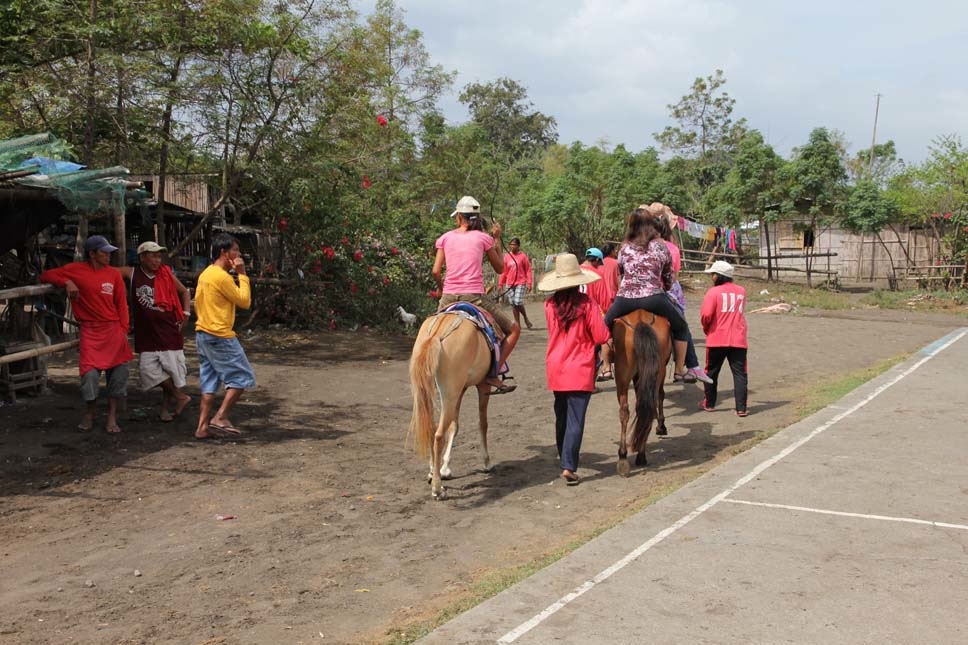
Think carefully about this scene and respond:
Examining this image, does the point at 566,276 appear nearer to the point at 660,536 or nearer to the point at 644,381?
the point at 644,381

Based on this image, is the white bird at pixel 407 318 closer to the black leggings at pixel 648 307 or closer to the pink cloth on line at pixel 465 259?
the pink cloth on line at pixel 465 259

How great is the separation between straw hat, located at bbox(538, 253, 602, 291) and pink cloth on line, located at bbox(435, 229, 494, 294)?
69 cm

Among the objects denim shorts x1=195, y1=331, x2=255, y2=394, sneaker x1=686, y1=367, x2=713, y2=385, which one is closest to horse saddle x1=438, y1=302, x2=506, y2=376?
sneaker x1=686, y1=367, x2=713, y2=385

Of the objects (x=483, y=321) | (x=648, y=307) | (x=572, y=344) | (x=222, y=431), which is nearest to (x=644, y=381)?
(x=648, y=307)

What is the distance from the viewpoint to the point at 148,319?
8414 mm

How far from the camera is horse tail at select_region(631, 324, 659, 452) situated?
7.09 m

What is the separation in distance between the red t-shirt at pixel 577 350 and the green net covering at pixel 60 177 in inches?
176

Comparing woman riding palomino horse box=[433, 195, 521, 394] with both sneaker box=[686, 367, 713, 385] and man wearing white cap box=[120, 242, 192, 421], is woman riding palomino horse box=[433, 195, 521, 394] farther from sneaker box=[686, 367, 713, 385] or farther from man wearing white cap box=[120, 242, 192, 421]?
man wearing white cap box=[120, 242, 192, 421]

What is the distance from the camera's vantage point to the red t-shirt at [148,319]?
838 cm

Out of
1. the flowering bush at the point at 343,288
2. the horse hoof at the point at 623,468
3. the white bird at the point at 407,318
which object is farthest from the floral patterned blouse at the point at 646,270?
the white bird at the point at 407,318

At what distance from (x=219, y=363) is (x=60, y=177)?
7.33 feet

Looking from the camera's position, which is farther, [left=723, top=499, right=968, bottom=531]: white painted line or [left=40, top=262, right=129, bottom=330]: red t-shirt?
[left=40, top=262, right=129, bottom=330]: red t-shirt

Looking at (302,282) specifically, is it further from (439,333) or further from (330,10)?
(439,333)

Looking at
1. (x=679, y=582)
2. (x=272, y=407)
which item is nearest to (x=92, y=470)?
(x=272, y=407)
